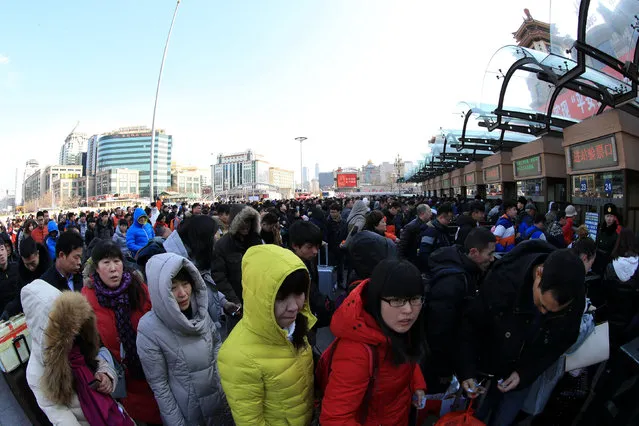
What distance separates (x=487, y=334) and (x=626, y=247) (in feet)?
7.95

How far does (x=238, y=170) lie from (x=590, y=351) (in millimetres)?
161928

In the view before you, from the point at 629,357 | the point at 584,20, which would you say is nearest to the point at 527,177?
the point at 584,20

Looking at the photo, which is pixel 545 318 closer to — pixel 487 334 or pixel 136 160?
pixel 487 334

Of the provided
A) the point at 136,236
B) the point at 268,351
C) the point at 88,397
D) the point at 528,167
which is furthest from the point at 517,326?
the point at 528,167

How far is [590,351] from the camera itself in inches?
88.0

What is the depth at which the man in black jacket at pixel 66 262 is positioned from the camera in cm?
299

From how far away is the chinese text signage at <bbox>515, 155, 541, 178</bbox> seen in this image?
38.4ft

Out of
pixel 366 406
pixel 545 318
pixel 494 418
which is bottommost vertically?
pixel 494 418

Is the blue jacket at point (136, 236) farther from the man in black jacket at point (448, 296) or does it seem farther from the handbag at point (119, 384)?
the man in black jacket at point (448, 296)

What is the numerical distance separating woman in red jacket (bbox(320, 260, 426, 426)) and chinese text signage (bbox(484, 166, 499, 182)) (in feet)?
53.3

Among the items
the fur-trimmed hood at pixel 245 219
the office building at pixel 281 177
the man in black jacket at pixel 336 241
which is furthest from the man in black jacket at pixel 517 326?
the office building at pixel 281 177

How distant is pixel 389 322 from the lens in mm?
1617

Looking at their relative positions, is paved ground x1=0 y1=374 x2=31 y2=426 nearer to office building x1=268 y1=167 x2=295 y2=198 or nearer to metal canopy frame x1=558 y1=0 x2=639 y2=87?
metal canopy frame x1=558 y1=0 x2=639 y2=87

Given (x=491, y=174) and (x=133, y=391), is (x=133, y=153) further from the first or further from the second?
(x=133, y=391)
